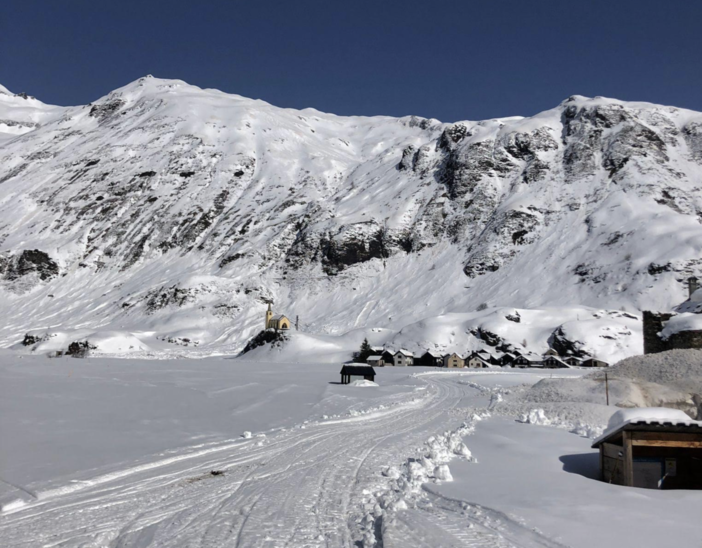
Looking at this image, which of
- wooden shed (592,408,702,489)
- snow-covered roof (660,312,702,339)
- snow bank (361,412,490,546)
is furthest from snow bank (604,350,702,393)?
wooden shed (592,408,702,489)

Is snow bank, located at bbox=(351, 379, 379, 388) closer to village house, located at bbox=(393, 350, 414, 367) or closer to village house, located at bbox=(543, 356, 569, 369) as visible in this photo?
village house, located at bbox=(393, 350, 414, 367)

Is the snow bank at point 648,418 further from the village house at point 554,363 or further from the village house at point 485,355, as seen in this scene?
the village house at point 485,355

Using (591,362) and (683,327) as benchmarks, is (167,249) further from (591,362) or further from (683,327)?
(683,327)

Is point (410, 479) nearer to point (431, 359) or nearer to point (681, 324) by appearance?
point (681, 324)

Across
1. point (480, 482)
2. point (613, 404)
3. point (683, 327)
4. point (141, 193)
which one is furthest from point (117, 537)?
point (141, 193)

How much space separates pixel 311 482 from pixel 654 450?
7.56m

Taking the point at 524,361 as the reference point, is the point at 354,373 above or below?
above

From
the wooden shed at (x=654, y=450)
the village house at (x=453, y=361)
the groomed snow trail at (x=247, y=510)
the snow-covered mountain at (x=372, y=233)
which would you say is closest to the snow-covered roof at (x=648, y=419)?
the wooden shed at (x=654, y=450)

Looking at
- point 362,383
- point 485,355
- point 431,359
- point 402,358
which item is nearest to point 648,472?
point 362,383

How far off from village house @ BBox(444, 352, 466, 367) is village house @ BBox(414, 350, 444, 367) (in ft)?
3.32

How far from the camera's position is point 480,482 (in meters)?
11.8

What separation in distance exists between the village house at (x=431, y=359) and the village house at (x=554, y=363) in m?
14.8

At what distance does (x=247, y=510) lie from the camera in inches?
392

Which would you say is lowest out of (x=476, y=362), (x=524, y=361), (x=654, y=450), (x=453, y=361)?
(x=476, y=362)
